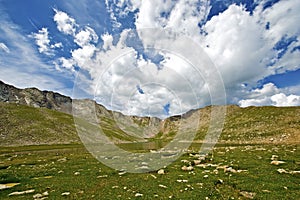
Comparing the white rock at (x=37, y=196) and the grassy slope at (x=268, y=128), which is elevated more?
the grassy slope at (x=268, y=128)

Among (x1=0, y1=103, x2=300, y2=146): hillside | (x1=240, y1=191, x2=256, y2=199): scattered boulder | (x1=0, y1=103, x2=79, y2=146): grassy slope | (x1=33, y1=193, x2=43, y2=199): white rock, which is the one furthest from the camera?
(x1=0, y1=103, x2=79, y2=146): grassy slope

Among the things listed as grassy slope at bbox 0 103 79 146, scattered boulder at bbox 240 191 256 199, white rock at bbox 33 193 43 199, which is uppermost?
grassy slope at bbox 0 103 79 146

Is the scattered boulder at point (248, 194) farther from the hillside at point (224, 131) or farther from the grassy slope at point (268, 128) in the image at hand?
the hillside at point (224, 131)

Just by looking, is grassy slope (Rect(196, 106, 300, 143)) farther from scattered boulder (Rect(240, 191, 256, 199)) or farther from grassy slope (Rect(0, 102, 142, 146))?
grassy slope (Rect(0, 102, 142, 146))

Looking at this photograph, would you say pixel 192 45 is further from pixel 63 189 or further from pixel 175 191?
pixel 63 189

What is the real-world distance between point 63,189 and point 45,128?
148163 mm

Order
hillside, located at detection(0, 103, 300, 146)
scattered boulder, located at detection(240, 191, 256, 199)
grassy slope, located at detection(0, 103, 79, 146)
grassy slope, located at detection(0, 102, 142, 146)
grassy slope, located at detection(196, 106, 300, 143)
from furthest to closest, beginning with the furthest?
grassy slope, located at detection(0, 103, 79, 146)
grassy slope, located at detection(0, 102, 142, 146)
hillside, located at detection(0, 103, 300, 146)
grassy slope, located at detection(196, 106, 300, 143)
scattered boulder, located at detection(240, 191, 256, 199)


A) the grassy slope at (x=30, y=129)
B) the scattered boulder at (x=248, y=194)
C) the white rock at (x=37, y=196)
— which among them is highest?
the grassy slope at (x=30, y=129)

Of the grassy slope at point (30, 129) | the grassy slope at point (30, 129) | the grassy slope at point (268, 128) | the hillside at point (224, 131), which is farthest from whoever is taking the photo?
the grassy slope at point (30, 129)

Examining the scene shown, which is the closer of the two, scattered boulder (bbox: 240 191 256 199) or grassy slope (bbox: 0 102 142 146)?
scattered boulder (bbox: 240 191 256 199)

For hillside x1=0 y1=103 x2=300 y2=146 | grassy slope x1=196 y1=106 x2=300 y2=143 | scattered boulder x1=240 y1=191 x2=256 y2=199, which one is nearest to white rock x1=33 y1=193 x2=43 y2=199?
scattered boulder x1=240 y1=191 x2=256 y2=199

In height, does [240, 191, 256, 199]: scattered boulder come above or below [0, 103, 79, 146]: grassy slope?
below

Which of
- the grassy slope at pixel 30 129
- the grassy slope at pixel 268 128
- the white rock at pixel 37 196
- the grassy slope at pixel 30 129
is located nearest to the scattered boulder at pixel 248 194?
the white rock at pixel 37 196

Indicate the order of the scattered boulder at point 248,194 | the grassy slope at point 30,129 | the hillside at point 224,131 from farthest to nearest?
the grassy slope at point 30,129, the hillside at point 224,131, the scattered boulder at point 248,194
